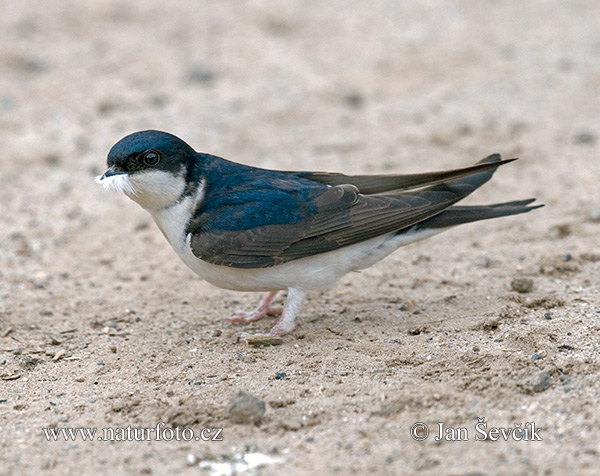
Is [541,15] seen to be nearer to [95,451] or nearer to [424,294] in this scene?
[424,294]

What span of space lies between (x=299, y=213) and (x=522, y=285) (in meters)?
1.66

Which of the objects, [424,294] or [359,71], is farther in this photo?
[359,71]

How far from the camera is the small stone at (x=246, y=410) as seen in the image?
4.28m

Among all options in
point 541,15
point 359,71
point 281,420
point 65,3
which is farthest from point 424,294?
point 65,3

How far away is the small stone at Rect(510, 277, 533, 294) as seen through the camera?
577 centimetres

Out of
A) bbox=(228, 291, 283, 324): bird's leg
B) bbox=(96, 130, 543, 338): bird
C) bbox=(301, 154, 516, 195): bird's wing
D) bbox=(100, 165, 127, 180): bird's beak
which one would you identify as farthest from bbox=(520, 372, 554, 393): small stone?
bbox=(100, 165, 127, 180): bird's beak

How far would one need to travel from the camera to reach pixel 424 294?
606 cm

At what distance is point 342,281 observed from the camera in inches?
259

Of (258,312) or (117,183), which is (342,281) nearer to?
(258,312)

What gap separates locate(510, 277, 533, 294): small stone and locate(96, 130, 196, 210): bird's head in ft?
7.84

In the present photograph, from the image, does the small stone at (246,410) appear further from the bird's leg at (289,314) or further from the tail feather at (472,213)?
the tail feather at (472,213)

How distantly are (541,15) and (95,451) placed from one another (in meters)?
9.63

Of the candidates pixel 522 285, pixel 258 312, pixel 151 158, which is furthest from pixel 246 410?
pixel 522 285

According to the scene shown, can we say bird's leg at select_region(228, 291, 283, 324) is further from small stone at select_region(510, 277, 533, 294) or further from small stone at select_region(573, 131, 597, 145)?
small stone at select_region(573, 131, 597, 145)
